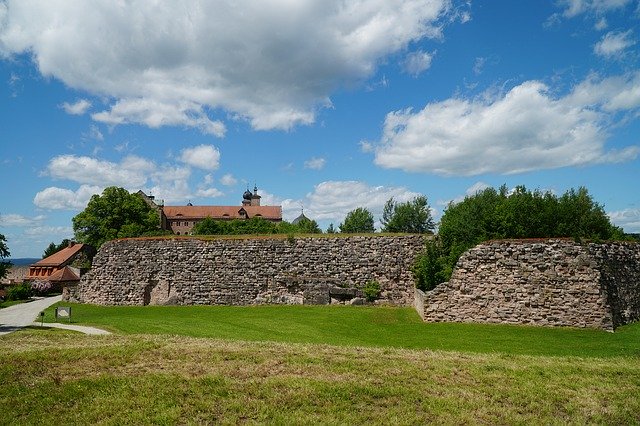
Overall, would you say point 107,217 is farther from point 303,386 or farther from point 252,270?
point 303,386

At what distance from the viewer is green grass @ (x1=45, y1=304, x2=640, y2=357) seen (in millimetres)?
12594

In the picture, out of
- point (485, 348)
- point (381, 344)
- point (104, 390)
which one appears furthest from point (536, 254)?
point (104, 390)

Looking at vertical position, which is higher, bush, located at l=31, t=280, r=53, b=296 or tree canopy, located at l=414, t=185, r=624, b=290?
tree canopy, located at l=414, t=185, r=624, b=290

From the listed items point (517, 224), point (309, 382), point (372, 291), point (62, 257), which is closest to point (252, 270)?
point (372, 291)

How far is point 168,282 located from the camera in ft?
84.3

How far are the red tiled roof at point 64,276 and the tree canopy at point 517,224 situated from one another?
35922 mm

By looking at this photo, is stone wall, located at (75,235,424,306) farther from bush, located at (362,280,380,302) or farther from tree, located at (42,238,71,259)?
tree, located at (42,238,71,259)

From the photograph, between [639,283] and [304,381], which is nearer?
[304,381]

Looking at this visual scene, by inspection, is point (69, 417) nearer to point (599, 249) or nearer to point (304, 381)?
point (304, 381)

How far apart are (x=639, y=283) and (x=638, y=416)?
13496 millimetres

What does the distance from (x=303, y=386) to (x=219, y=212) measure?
90116mm

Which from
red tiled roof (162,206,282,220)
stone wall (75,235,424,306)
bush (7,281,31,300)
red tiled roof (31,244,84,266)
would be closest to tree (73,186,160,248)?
red tiled roof (31,244,84,266)

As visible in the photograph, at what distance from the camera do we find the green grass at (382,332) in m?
12.6

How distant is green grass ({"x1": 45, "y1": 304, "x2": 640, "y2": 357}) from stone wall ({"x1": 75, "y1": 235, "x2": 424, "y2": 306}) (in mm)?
2619
